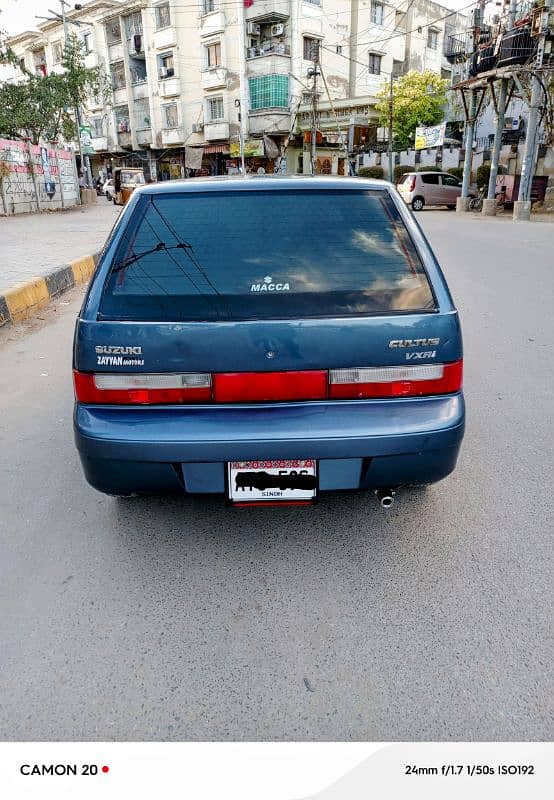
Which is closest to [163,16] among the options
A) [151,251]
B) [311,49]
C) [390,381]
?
[311,49]

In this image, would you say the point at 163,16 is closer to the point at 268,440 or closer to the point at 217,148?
the point at 217,148

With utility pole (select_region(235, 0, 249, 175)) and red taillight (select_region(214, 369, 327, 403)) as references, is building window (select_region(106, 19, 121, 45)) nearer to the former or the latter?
utility pole (select_region(235, 0, 249, 175))

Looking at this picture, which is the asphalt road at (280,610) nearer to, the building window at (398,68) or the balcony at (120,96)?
the building window at (398,68)

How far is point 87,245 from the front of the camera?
42.8ft

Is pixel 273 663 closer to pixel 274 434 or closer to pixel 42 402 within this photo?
pixel 274 434

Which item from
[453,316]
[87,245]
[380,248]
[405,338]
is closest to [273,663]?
[405,338]

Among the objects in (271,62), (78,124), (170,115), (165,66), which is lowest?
(78,124)

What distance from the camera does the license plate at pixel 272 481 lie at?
238 centimetres

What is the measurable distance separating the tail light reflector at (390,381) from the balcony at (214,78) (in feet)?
147

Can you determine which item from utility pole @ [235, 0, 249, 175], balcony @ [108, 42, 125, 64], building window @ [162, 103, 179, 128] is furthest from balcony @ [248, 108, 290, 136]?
balcony @ [108, 42, 125, 64]

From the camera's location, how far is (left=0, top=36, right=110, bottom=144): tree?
2548cm

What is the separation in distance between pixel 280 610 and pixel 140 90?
53238 mm

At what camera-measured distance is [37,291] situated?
7957mm

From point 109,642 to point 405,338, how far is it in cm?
159
